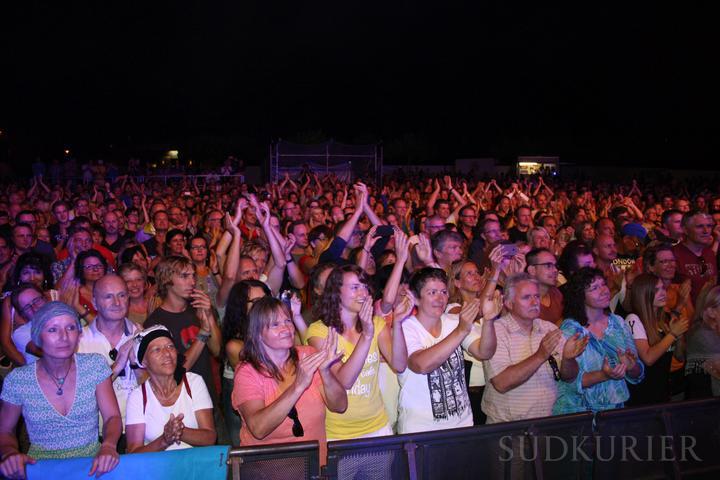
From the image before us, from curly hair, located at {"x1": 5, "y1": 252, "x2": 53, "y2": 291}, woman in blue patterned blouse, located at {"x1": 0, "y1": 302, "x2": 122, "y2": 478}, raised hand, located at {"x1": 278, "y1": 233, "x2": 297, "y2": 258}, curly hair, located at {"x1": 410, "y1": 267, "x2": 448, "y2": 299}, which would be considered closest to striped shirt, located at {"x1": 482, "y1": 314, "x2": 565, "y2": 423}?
curly hair, located at {"x1": 410, "y1": 267, "x2": 448, "y2": 299}

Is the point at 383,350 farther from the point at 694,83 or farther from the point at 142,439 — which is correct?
the point at 694,83

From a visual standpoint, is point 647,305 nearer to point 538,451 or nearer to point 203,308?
point 538,451

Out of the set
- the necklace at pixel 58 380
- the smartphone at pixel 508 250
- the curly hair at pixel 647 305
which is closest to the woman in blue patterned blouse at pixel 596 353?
the curly hair at pixel 647 305

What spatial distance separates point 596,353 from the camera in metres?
3.97

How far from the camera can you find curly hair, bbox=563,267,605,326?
4.16 m

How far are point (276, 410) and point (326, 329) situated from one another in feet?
2.70

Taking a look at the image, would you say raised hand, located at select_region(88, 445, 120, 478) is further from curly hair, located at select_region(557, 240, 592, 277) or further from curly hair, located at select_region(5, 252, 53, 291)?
curly hair, located at select_region(557, 240, 592, 277)

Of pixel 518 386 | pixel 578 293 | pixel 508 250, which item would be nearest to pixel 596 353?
pixel 578 293

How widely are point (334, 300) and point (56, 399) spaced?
5.14 feet

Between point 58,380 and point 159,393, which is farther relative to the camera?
point 159,393

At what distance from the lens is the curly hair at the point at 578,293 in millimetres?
4156

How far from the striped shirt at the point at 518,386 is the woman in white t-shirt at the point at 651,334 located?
75cm

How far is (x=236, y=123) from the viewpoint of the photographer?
55719 mm

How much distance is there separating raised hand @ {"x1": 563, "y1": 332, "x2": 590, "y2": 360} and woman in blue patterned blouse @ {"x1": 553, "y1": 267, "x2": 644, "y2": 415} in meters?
0.15
